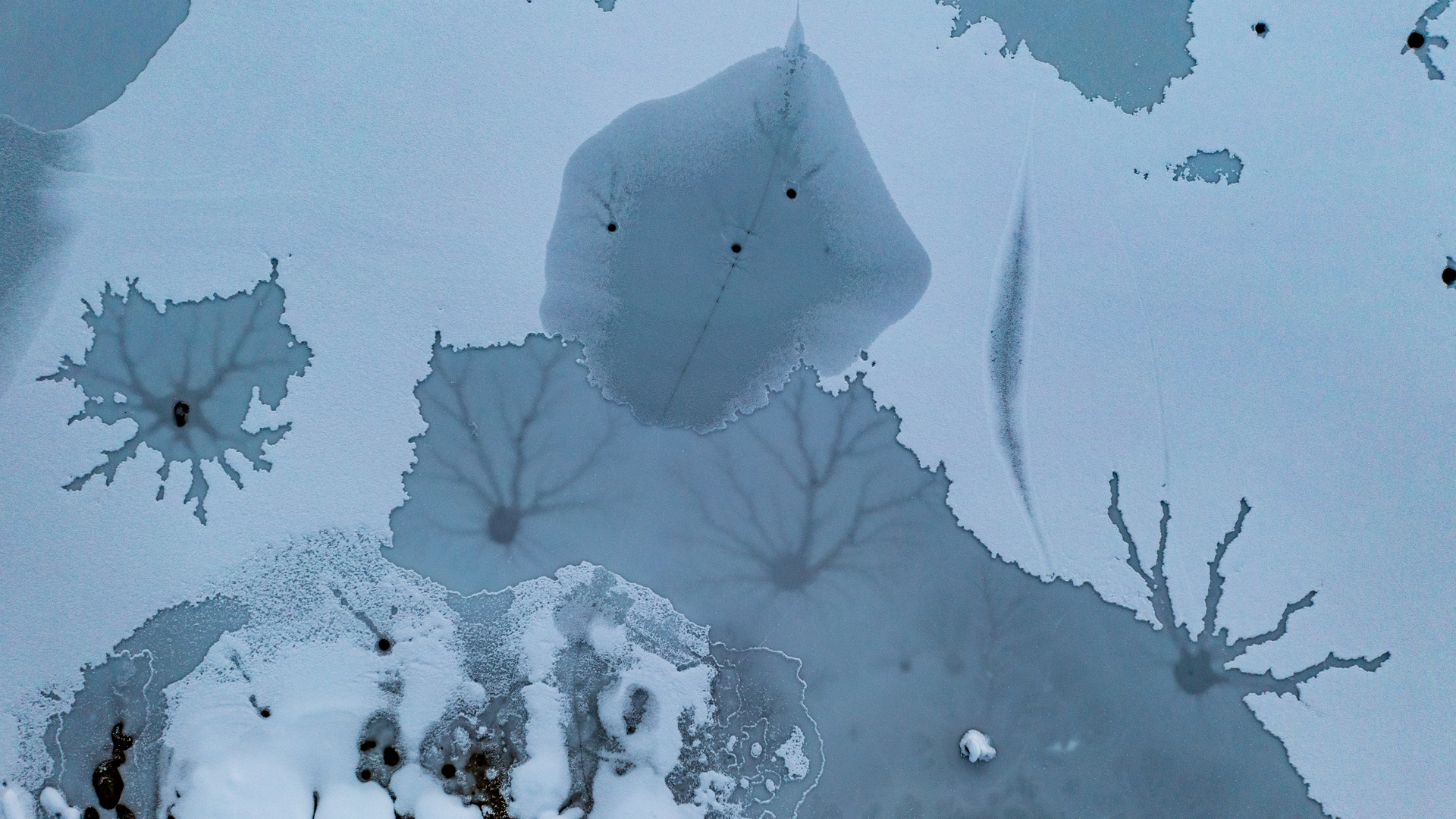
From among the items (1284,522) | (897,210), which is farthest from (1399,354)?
(897,210)

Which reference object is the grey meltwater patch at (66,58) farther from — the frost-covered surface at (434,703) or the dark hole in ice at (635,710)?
the dark hole in ice at (635,710)

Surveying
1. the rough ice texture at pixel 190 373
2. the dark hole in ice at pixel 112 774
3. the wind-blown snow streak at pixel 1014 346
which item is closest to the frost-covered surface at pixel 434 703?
the dark hole in ice at pixel 112 774

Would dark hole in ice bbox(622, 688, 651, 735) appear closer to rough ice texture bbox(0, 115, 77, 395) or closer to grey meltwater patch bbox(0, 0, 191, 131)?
rough ice texture bbox(0, 115, 77, 395)

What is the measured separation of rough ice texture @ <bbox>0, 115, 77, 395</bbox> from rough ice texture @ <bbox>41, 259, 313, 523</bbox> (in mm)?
271

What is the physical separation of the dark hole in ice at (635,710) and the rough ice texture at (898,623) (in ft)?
1.39

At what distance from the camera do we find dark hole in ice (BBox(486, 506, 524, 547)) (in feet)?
13.0

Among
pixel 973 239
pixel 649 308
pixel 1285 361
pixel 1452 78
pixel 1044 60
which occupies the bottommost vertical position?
pixel 649 308

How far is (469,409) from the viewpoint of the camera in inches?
158

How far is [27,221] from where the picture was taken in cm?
405

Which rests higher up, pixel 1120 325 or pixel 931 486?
pixel 1120 325

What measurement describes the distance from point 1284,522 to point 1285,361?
0.75 metres

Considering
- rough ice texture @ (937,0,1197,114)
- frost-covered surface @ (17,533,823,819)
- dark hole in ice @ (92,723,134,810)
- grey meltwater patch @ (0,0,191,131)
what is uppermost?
rough ice texture @ (937,0,1197,114)

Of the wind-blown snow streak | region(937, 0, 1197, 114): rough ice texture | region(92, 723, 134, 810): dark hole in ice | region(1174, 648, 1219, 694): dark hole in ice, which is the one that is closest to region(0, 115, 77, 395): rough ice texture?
region(92, 723, 134, 810): dark hole in ice

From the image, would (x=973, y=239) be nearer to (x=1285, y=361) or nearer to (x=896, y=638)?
(x=1285, y=361)
